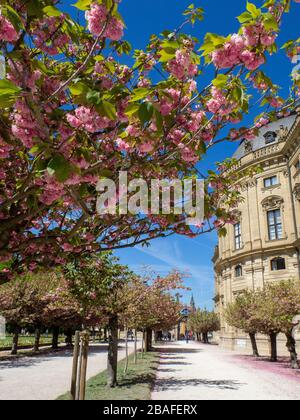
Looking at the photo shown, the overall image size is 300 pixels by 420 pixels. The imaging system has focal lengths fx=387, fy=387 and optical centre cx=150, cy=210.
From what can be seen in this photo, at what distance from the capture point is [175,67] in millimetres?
3668

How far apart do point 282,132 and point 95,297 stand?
33898mm

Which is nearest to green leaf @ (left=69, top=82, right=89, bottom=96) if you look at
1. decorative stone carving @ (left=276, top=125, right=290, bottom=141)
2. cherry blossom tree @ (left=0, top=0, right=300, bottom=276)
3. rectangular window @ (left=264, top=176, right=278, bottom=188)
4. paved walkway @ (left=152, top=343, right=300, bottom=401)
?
cherry blossom tree @ (left=0, top=0, right=300, bottom=276)

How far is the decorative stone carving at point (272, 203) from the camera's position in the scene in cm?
4022

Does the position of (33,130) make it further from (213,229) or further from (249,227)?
(249,227)

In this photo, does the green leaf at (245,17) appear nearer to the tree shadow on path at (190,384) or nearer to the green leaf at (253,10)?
the green leaf at (253,10)

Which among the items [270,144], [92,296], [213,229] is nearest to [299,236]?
[270,144]

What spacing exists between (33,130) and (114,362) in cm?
1228

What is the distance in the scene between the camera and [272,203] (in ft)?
134

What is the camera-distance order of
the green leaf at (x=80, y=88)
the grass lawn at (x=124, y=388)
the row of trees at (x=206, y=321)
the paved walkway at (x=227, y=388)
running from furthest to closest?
1. the row of trees at (x=206, y=321)
2. the paved walkway at (x=227, y=388)
3. the grass lawn at (x=124, y=388)
4. the green leaf at (x=80, y=88)

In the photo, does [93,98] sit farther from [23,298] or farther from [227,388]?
[23,298]

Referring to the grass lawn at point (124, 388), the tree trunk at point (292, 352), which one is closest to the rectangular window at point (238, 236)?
the tree trunk at point (292, 352)

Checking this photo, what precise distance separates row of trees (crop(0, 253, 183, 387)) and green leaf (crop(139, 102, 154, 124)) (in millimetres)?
5203

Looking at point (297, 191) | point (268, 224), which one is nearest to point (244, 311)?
point (297, 191)
